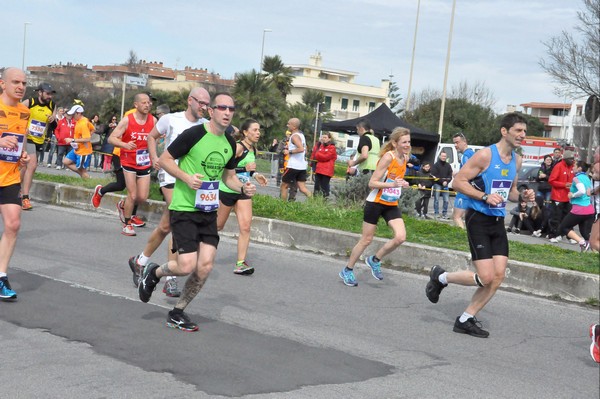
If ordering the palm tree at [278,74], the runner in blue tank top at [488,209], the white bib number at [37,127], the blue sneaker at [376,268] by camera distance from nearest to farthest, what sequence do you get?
the runner in blue tank top at [488,209]
the blue sneaker at [376,268]
the white bib number at [37,127]
the palm tree at [278,74]

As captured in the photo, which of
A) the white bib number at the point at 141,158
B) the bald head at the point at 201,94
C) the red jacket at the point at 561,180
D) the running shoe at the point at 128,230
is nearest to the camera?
the bald head at the point at 201,94

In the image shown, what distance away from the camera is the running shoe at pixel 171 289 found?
834cm

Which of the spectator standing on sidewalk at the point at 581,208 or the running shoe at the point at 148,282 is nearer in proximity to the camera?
the running shoe at the point at 148,282

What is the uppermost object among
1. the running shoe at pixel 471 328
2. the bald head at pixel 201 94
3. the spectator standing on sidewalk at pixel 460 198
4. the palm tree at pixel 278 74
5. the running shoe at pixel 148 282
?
the palm tree at pixel 278 74

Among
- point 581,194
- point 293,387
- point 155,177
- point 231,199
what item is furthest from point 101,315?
point 581,194

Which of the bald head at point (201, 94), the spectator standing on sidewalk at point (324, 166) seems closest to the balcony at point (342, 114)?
the spectator standing on sidewalk at point (324, 166)

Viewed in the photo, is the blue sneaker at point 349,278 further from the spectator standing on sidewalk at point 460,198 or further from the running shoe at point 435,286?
the spectator standing on sidewalk at point 460,198

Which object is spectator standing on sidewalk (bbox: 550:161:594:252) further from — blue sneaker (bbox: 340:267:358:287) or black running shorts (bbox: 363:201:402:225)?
blue sneaker (bbox: 340:267:358:287)

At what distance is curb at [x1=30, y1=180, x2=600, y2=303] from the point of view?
10.0 m

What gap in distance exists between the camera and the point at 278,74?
233ft

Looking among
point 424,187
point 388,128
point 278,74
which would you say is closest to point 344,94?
point 278,74

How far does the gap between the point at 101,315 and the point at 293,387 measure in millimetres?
2385

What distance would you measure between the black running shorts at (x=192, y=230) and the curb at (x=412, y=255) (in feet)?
15.4

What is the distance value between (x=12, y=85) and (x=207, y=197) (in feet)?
7.12
